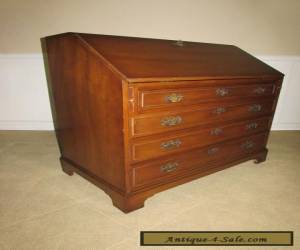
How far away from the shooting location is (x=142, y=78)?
52.7 inches

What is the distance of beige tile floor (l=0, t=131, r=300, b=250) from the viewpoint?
140 centimetres

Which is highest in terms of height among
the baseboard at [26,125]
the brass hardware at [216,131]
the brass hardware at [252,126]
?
the brass hardware at [216,131]

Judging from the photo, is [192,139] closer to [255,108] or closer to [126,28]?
[255,108]

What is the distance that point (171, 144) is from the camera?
5.48 ft

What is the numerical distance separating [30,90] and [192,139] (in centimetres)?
232

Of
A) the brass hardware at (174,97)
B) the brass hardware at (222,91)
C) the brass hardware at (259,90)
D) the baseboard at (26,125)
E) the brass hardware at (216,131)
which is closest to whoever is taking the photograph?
the brass hardware at (174,97)

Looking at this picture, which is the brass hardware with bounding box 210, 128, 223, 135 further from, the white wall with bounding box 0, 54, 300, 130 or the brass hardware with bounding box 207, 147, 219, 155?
the white wall with bounding box 0, 54, 300, 130

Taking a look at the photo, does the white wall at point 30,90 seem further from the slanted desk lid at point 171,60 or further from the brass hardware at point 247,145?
the brass hardware at point 247,145

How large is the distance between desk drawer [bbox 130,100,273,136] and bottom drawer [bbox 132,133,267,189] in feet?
0.77

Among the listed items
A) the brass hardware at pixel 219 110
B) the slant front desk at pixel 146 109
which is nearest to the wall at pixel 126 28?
the slant front desk at pixel 146 109

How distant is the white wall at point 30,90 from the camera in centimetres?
290

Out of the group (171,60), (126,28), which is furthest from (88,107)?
(126,28)

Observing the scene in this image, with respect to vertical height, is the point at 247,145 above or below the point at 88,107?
below

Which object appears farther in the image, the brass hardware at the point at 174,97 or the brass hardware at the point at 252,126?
the brass hardware at the point at 252,126
